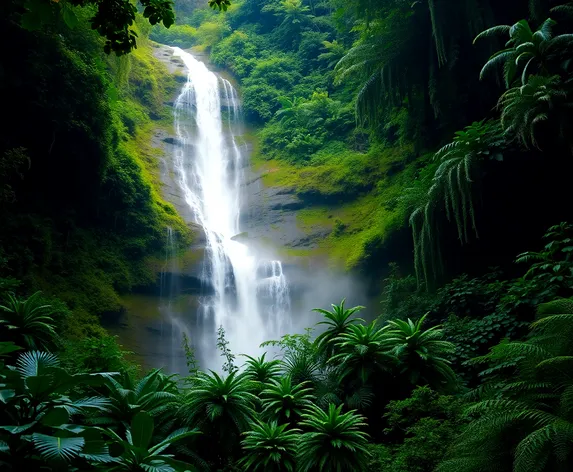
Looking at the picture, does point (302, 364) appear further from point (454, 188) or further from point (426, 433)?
point (454, 188)

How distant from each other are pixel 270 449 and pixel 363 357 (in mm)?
1886

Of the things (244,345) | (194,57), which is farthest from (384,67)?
(194,57)

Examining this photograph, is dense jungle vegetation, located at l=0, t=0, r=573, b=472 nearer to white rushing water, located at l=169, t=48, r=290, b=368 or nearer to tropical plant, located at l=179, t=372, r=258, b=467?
tropical plant, located at l=179, t=372, r=258, b=467

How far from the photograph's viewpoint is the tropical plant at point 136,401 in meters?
5.63

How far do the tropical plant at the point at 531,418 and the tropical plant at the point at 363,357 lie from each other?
2195 mm

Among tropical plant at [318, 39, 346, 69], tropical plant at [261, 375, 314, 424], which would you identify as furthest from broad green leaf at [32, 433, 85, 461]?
tropical plant at [318, 39, 346, 69]

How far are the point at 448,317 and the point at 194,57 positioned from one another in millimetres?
23410

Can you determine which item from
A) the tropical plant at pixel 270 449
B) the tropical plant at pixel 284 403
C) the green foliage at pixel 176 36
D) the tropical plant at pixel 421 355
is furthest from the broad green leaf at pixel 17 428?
the green foliage at pixel 176 36

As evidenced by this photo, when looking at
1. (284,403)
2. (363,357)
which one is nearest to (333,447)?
(284,403)

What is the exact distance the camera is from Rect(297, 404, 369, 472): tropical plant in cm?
507

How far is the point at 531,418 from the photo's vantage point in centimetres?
369

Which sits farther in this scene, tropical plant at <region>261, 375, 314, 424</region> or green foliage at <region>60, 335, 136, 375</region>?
green foliage at <region>60, 335, 136, 375</region>

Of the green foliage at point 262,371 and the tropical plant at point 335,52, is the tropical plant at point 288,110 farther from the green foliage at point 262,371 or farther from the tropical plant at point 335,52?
the green foliage at point 262,371

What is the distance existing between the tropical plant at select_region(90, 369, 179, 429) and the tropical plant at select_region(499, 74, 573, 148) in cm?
657
